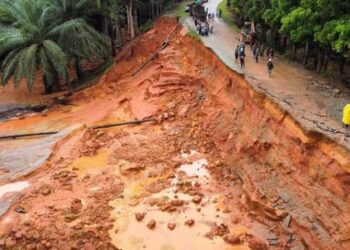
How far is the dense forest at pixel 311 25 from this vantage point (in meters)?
19.5

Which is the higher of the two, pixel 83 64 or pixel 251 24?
pixel 251 24

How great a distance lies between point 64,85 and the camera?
3147 cm

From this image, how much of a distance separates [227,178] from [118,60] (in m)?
14.6

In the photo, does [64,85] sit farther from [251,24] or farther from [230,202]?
[230,202]

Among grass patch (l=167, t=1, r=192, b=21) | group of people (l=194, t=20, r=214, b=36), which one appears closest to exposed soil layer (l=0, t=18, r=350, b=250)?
group of people (l=194, t=20, r=214, b=36)

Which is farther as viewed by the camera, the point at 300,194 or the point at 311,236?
the point at 300,194

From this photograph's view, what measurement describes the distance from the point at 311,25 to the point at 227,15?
17006mm

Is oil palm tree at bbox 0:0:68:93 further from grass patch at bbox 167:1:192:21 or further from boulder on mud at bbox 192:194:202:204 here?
boulder on mud at bbox 192:194:202:204

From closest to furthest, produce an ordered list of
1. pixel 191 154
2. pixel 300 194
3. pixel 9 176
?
pixel 300 194 → pixel 9 176 → pixel 191 154

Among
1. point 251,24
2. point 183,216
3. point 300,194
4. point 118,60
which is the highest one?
point 251,24

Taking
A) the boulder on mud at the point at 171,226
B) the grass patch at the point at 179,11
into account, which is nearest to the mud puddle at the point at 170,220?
the boulder on mud at the point at 171,226

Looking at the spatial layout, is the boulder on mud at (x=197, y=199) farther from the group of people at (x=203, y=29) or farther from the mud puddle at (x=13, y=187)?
the group of people at (x=203, y=29)

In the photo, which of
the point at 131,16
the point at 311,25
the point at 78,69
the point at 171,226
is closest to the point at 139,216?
the point at 171,226

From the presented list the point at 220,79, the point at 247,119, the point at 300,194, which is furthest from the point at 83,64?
the point at 300,194
